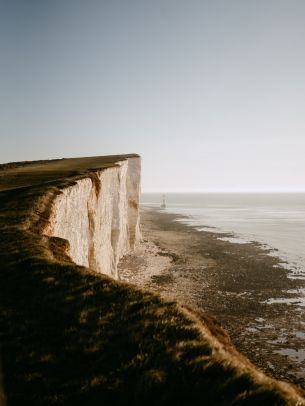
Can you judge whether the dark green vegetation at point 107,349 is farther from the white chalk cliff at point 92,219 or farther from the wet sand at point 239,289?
the white chalk cliff at point 92,219

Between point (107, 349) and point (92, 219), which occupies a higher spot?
point (92, 219)

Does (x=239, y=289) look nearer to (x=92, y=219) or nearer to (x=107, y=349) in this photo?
(x=92, y=219)

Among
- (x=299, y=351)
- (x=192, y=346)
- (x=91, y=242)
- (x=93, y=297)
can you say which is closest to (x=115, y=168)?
(x=91, y=242)

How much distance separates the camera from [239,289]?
30391 millimetres

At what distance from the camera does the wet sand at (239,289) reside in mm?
19000

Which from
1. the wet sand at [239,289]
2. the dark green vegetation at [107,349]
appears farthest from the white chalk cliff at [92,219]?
the dark green vegetation at [107,349]

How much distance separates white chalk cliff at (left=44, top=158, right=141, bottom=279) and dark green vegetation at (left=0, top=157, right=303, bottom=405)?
623cm

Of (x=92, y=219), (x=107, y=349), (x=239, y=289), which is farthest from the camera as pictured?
(x=239, y=289)

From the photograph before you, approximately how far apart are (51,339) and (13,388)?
48.8 inches

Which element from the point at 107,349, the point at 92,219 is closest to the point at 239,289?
the point at 92,219

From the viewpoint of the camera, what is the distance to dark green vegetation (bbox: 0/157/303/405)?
4996 millimetres

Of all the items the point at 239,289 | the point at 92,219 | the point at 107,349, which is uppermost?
the point at 92,219

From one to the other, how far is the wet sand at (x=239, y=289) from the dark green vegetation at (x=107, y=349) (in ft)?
7.41

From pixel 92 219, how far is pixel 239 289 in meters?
15.3
